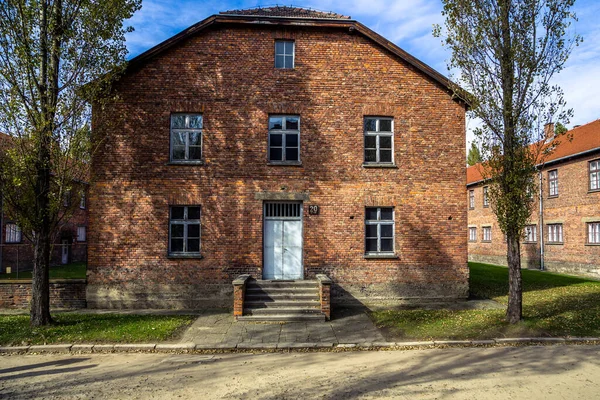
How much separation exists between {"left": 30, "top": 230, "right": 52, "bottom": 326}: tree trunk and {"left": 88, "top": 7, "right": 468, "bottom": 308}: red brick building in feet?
7.42

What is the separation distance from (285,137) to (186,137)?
3.08 metres

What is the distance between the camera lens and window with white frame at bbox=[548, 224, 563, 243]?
2292cm

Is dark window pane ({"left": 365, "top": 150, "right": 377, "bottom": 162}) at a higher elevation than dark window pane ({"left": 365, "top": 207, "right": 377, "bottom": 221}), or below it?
higher

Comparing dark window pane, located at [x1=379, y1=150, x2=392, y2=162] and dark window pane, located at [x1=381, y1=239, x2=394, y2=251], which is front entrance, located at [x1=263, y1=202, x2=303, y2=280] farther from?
dark window pane, located at [x1=379, y1=150, x2=392, y2=162]

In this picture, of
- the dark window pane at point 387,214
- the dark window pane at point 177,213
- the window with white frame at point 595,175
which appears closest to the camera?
the dark window pane at point 177,213

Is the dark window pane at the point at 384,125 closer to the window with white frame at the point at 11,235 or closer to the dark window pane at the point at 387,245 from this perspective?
the dark window pane at the point at 387,245

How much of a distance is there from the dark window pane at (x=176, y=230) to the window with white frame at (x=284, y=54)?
19.4 ft

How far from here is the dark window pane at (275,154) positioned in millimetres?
12805

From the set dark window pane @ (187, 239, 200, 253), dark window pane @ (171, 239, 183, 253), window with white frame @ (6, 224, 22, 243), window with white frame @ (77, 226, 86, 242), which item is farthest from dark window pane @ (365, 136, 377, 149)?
window with white frame @ (77, 226, 86, 242)

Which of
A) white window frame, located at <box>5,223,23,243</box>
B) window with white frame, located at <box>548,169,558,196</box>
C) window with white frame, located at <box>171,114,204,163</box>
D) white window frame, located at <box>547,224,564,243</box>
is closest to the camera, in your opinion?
window with white frame, located at <box>171,114,204,163</box>

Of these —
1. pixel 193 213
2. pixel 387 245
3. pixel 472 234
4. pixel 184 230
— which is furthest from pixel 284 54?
pixel 472 234

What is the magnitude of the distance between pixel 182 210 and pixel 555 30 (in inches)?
438

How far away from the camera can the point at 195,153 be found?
41.7ft

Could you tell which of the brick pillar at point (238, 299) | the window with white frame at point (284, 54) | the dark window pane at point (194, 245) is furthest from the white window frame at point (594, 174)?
the dark window pane at point (194, 245)
